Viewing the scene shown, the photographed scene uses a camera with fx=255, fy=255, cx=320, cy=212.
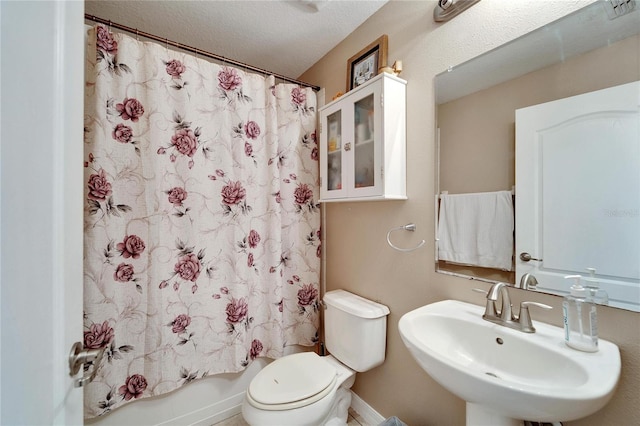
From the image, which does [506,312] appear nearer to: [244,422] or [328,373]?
[328,373]

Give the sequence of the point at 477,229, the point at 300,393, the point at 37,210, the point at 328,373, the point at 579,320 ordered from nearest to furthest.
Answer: the point at 37,210 → the point at 579,320 → the point at 477,229 → the point at 300,393 → the point at 328,373

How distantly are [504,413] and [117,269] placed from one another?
5.17ft

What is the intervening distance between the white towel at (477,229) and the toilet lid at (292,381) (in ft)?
2.73

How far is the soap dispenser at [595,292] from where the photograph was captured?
76 centimetres

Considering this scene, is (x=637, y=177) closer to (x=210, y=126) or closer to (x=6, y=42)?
(x=6, y=42)

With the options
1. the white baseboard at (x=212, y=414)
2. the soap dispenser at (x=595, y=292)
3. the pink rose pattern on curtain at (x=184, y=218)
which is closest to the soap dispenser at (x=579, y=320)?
the soap dispenser at (x=595, y=292)

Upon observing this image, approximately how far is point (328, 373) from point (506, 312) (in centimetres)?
87

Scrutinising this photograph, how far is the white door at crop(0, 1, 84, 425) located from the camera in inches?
16.7

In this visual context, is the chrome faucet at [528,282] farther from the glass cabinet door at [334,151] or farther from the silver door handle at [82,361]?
the silver door handle at [82,361]

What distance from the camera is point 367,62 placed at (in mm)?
1445

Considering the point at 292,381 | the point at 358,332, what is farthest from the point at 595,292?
the point at 292,381

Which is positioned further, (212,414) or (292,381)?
(212,414)

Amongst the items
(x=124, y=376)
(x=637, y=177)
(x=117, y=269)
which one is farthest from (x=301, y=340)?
(x=637, y=177)

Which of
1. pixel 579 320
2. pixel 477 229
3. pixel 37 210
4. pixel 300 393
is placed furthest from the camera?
pixel 300 393
